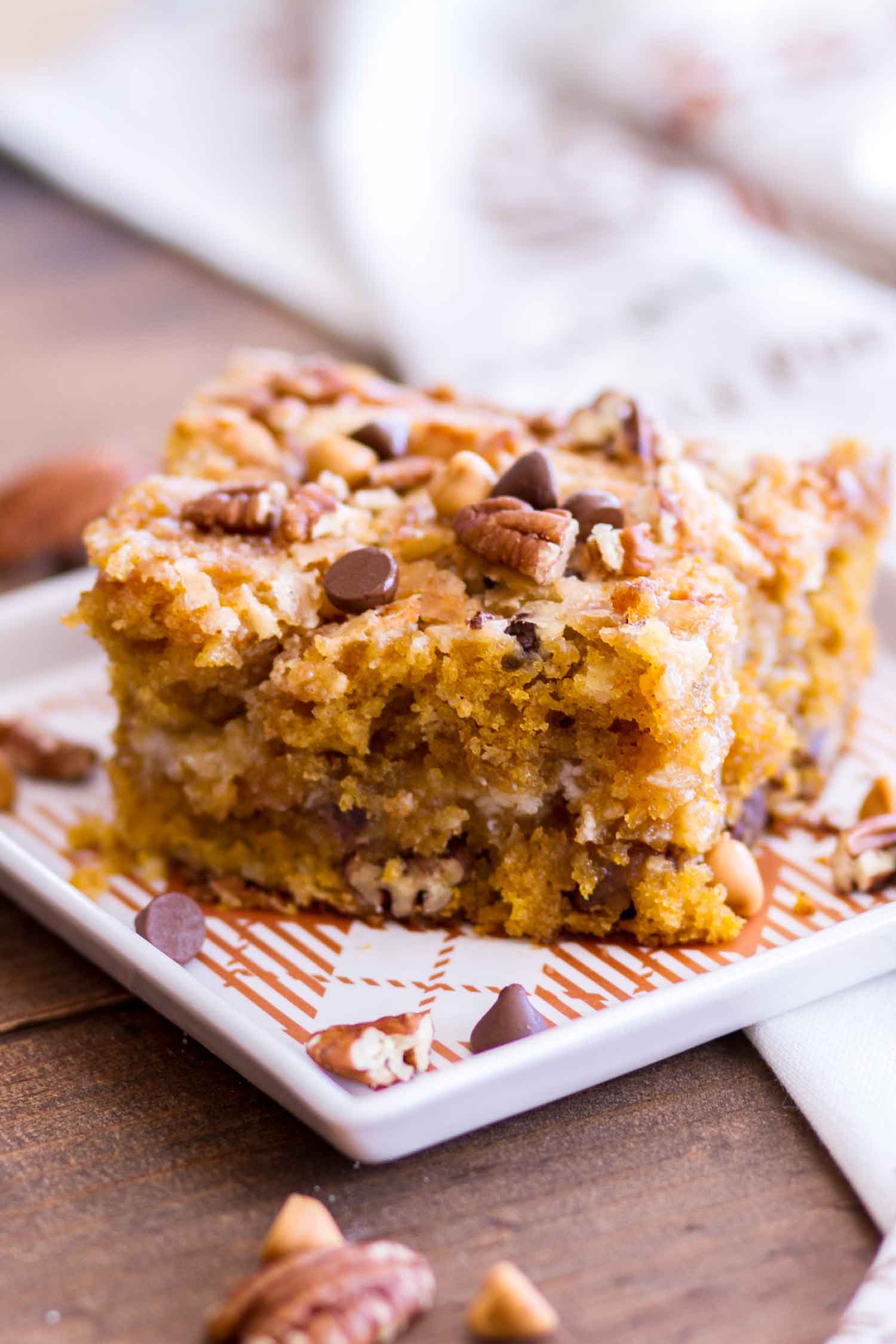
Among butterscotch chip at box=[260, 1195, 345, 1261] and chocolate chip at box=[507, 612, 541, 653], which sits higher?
chocolate chip at box=[507, 612, 541, 653]

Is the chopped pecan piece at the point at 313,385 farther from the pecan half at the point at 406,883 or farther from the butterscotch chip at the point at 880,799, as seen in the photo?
the butterscotch chip at the point at 880,799

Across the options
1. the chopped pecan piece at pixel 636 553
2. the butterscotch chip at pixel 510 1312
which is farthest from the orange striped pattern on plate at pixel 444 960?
the chopped pecan piece at pixel 636 553

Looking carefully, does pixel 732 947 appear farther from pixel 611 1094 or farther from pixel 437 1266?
pixel 437 1266

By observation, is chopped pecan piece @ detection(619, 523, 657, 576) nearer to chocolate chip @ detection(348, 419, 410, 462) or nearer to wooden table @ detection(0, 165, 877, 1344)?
chocolate chip @ detection(348, 419, 410, 462)

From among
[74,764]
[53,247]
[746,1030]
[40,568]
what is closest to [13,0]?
[53,247]

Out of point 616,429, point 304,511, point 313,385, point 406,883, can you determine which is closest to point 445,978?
point 406,883

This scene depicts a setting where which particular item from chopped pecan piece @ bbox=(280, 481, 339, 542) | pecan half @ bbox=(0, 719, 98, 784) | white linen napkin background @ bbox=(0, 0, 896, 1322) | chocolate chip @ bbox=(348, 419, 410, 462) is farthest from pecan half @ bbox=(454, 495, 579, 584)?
white linen napkin background @ bbox=(0, 0, 896, 1322)
